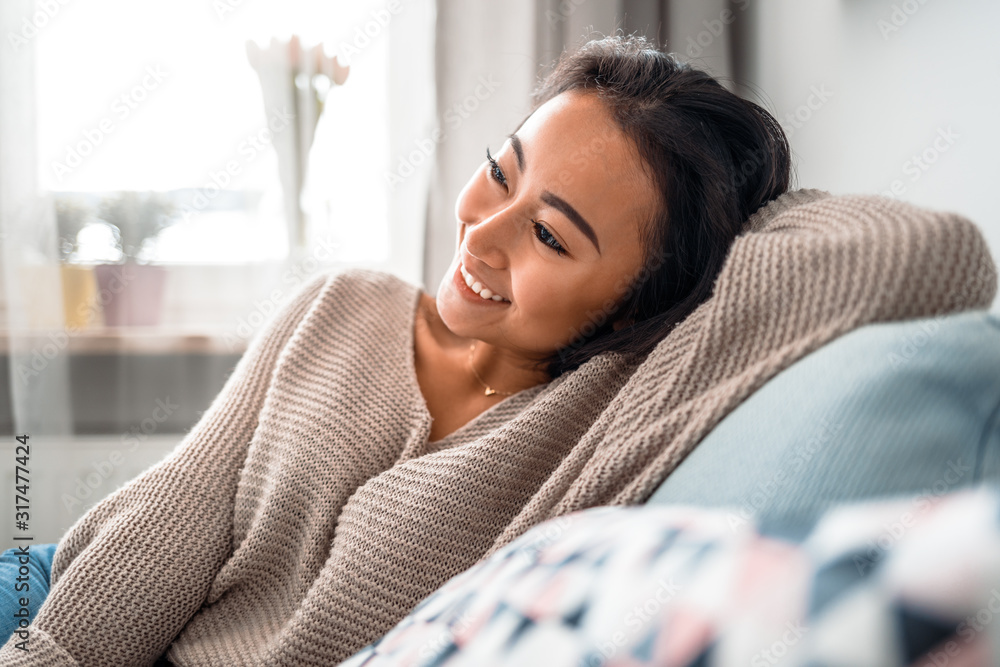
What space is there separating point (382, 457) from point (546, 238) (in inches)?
14.3

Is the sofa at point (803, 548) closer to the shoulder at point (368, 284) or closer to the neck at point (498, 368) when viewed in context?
the neck at point (498, 368)

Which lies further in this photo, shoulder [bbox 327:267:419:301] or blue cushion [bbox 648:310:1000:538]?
shoulder [bbox 327:267:419:301]

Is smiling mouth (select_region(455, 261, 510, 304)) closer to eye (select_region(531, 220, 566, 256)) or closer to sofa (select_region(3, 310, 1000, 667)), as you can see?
eye (select_region(531, 220, 566, 256))

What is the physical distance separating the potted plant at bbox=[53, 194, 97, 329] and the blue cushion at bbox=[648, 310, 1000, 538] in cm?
166

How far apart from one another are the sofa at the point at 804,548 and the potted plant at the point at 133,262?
5.01 feet

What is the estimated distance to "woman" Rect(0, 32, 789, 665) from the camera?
34.2 inches

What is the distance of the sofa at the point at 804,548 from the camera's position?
369 millimetres

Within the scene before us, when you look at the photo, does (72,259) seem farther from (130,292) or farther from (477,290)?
(477,290)

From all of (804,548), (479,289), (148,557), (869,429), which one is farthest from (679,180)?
(148,557)

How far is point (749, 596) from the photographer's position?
392 millimetres

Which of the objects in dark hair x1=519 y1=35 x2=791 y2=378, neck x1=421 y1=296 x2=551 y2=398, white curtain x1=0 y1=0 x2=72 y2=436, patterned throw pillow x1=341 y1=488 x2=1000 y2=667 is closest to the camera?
patterned throw pillow x1=341 y1=488 x2=1000 y2=667

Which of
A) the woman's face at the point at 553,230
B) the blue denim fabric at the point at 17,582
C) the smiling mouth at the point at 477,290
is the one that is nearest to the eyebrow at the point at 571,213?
the woman's face at the point at 553,230

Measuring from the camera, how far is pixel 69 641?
34.6 inches

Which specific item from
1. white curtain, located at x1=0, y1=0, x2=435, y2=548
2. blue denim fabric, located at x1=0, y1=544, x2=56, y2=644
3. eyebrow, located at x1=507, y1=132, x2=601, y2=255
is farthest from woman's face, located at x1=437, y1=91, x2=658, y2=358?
white curtain, located at x1=0, y1=0, x2=435, y2=548
